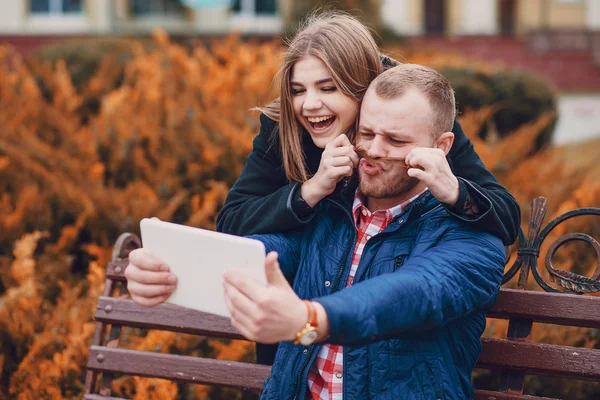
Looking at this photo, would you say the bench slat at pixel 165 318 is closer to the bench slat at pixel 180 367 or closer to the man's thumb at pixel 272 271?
the bench slat at pixel 180 367

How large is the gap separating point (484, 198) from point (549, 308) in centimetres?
63

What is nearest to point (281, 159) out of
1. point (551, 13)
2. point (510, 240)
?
point (510, 240)

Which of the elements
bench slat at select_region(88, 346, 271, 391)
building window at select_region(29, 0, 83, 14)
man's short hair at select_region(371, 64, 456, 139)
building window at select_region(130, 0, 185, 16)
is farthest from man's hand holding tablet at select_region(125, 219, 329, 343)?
building window at select_region(29, 0, 83, 14)

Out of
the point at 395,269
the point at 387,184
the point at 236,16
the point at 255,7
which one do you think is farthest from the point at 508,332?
the point at 255,7

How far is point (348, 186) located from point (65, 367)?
1635 mm

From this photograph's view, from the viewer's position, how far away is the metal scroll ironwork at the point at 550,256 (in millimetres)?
2711

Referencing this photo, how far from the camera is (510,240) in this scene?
8.00 feet

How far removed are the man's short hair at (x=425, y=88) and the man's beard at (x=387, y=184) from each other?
0.16 metres

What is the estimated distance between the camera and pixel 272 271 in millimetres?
1861

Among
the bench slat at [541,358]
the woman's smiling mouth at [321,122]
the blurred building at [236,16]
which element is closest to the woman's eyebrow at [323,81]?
the woman's smiling mouth at [321,122]

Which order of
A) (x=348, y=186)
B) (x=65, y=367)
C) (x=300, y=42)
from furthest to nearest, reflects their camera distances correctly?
1. (x=65, y=367)
2. (x=300, y=42)
3. (x=348, y=186)

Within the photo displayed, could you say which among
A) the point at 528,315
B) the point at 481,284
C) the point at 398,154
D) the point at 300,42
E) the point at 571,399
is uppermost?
the point at 300,42

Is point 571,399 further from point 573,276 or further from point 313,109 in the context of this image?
point 313,109

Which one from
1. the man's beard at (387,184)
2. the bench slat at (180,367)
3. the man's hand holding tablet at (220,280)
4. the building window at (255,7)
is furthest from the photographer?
the building window at (255,7)
